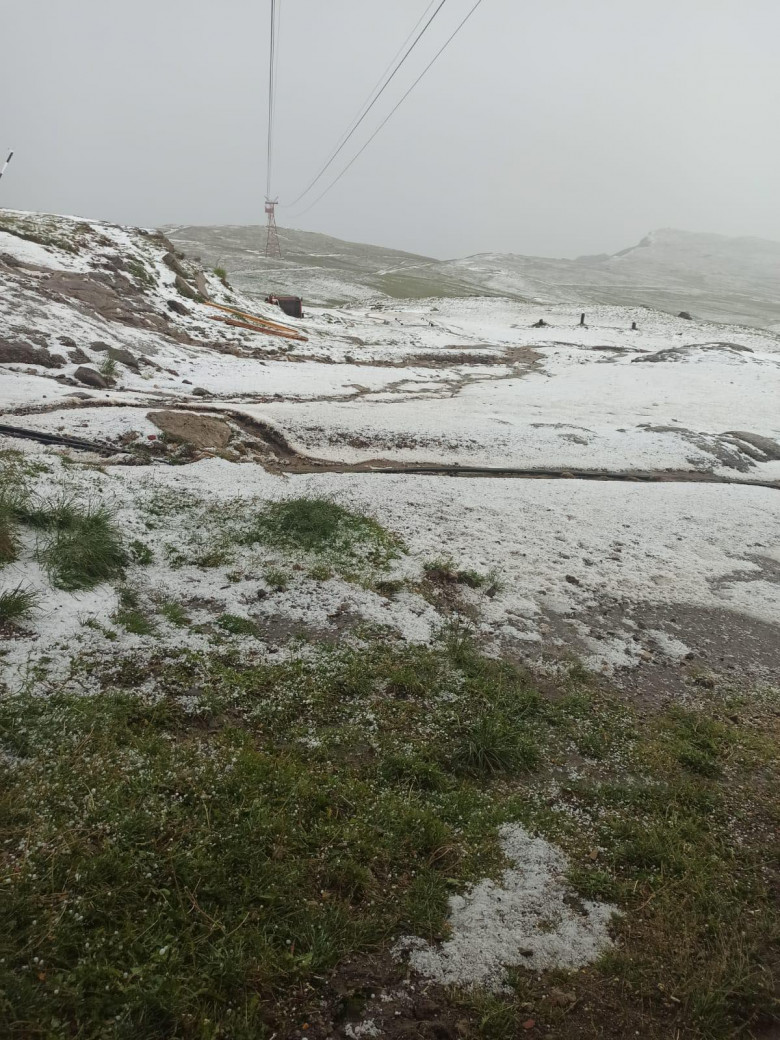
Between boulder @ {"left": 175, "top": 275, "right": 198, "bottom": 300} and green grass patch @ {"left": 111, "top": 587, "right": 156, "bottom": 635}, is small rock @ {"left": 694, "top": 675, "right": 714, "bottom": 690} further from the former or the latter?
boulder @ {"left": 175, "top": 275, "right": 198, "bottom": 300}

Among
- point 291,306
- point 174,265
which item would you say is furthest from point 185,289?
point 291,306

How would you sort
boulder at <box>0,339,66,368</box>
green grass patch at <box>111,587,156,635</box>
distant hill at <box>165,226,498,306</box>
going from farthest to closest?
distant hill at <box>165,226,498,306</box>, boulder at <box>0,339,66,368</box>, green grass patch at <box>111,587,156,635</box>

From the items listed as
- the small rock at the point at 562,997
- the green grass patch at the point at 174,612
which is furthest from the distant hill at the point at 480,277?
the small rock at the point at 562,997

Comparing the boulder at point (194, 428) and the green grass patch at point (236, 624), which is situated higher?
the boulder at point (194, 428)

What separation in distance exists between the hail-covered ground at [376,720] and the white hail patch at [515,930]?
0.02m

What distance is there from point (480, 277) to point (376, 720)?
3293 inches

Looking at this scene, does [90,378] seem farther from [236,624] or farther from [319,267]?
[319,267]

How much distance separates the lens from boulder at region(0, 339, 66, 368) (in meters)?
11.2

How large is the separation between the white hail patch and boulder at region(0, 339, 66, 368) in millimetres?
12055

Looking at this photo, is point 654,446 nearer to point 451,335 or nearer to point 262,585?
point 262,585

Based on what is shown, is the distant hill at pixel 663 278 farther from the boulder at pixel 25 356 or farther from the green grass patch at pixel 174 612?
the green grass patch at pixel 174 612

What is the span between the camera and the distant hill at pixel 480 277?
2196 inches

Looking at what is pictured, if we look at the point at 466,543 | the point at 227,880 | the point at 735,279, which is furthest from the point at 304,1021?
the point at 735,279

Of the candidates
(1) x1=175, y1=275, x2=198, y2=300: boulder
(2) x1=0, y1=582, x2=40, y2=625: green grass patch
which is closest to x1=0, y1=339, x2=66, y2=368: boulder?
(2) x1=0, y1=582, x2=40, y2=625: green grass patch
